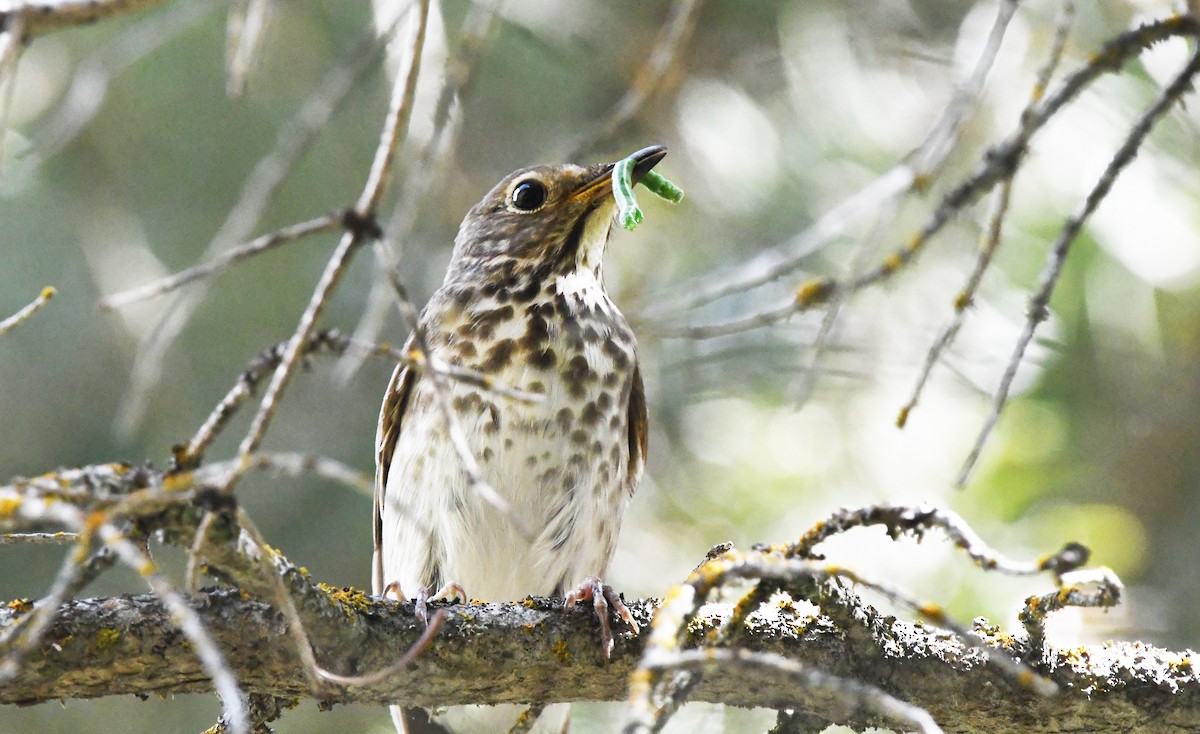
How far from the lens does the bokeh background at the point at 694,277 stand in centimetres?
589

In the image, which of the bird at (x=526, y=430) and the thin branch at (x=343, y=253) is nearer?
the thin branch at (x=343, y=253)

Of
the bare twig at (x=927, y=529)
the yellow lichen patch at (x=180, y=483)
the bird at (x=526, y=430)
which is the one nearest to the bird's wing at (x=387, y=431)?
the bird at (x=526, y=430)

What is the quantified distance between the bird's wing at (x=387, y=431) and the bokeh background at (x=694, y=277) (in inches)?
62.4

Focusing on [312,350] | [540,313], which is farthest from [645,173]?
[312,350]

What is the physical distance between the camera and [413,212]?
2.70 meters

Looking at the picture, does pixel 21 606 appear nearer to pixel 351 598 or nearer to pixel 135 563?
pixel 351 598

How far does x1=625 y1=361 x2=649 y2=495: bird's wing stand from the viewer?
13.9 feet

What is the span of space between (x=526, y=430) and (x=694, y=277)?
7.20 ft

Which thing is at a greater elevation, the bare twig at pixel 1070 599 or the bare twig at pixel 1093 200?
A: the bare twig at pixel 1093 200

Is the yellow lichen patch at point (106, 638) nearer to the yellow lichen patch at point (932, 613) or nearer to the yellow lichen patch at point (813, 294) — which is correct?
the yellow lichen patch at point (813, 294)

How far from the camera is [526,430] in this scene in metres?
3.80

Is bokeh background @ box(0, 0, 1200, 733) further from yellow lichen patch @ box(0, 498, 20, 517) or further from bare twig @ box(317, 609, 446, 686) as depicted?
yellow lichen patch @ box(0, 498, 20, 517)

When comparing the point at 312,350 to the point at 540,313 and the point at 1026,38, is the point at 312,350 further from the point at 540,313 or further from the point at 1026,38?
the point at 1026,38

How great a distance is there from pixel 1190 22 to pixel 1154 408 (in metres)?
4.65
